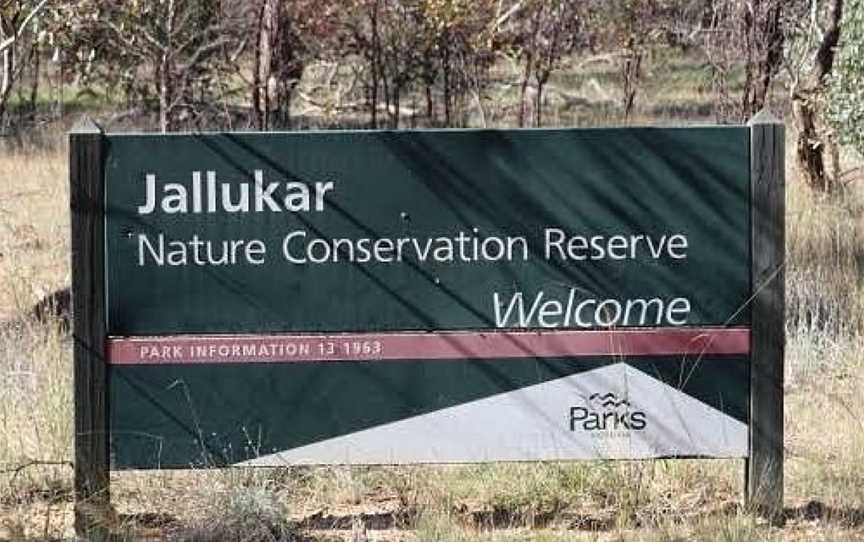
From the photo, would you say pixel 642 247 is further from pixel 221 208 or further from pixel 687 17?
pixel 687 17

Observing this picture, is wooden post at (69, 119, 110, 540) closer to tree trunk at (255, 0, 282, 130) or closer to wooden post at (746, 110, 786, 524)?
wooden post at (746, 110, 786, 524)

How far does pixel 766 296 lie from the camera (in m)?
5.27

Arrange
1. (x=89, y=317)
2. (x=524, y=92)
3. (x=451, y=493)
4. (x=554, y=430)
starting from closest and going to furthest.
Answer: (x=89, y=317)
(x=554, y=430)
(x=451, y=493)
(x=524, y=92)

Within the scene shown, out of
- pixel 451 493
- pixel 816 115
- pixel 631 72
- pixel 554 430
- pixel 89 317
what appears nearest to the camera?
pixel 89 317

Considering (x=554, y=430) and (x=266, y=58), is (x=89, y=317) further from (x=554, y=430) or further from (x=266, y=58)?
(x=266, y=58)

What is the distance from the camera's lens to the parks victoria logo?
5301mm

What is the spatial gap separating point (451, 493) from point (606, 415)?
0.75 meters

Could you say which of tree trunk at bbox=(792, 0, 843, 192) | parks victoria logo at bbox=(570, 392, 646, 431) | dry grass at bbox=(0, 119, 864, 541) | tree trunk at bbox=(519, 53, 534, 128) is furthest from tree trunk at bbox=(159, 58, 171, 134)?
parks victoria logo at bbox=(570, 392, 646, 431)

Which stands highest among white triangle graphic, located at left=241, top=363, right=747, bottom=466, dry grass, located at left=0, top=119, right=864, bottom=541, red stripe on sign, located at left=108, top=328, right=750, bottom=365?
red stripe on sign, located at left=108, top=328, right=750, bottom=365

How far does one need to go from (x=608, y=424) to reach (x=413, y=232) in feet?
3.09

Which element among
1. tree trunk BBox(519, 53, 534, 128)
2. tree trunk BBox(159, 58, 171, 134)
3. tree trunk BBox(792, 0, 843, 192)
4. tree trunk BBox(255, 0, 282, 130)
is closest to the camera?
tree trunk BBox(792, 0, 843, 192)

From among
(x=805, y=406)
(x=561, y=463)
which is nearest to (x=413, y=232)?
(x=561, y=463)

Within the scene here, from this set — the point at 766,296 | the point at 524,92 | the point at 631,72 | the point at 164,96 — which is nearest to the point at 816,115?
the point at 524,92

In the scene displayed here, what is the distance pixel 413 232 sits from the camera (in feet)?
Result: 17.3
